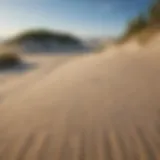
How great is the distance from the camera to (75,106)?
4832 millimetres

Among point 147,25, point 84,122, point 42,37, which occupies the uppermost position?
point 42,37

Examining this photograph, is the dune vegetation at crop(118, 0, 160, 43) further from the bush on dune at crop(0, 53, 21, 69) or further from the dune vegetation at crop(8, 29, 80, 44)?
the dune vegetation at crop(8, 29, 80, 44)

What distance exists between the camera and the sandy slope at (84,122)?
3.20 m

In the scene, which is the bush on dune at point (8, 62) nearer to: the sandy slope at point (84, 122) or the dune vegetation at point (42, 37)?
the sandy slope at point (84, 122)

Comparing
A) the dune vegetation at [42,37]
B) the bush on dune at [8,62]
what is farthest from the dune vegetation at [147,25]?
the dune vegetation at [42,37]

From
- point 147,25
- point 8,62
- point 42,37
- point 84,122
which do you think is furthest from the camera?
point 42,37

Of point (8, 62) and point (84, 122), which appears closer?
point (84, 122)

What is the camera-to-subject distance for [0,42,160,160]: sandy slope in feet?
10.5

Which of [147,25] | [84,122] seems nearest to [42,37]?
[147,25]

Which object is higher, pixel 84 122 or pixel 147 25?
pixel 147 25

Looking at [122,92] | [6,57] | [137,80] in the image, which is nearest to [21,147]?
[122,92]

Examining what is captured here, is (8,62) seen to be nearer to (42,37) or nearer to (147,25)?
(147,25)

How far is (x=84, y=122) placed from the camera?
13.1 feet

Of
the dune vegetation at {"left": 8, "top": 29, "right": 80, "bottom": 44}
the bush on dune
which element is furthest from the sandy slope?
the dune vegetation at {"left": 8, "top": 29, "right": 80, "bottom": 44}
